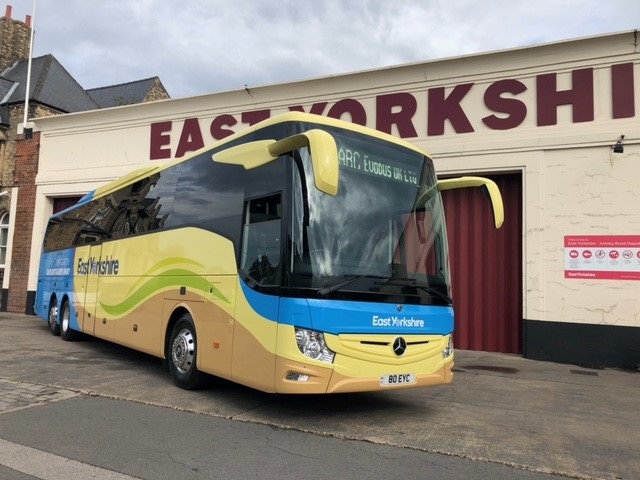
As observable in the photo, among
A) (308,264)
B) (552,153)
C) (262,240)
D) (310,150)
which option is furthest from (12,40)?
(308,264)

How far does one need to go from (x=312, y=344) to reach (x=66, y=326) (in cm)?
895

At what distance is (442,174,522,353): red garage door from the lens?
1153 cm

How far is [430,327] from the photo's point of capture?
238 inches

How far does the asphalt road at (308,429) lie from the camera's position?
176 inches

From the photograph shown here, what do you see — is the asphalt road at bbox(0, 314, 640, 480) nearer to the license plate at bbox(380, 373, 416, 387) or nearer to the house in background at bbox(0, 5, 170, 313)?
the license plate at bbox(380, 373, 416, 387)

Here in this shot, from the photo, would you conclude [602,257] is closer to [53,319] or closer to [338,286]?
[338,286]

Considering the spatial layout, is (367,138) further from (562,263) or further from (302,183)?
(562,263)

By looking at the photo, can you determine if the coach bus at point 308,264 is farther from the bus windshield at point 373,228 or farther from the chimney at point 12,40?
the chimney at point 12,40

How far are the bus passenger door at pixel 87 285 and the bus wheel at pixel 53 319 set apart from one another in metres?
1.87

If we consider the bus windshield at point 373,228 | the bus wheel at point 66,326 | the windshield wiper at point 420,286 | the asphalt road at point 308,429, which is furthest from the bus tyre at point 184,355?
the bus wheel at point 66,326

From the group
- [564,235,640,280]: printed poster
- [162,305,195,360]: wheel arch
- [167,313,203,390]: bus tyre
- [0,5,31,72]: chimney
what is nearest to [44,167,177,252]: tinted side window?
[162,305,195,360]: wheel arch

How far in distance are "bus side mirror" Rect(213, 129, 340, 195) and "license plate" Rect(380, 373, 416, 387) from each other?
209 cm

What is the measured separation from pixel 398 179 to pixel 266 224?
1.59 metres

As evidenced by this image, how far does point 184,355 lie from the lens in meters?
7.26
